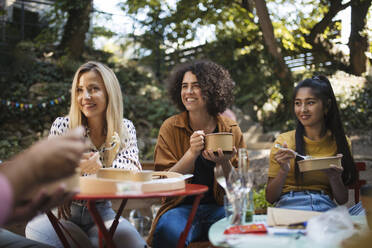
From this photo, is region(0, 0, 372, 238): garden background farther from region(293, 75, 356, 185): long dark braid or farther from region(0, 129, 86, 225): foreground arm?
region(0, 129, 86, 225): foreground arm

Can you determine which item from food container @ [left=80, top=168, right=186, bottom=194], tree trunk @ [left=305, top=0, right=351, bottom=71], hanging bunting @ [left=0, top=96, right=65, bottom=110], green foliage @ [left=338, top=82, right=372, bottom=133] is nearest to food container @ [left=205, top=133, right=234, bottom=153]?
food container @ [left=80, top=168, right=186, bottom=194]

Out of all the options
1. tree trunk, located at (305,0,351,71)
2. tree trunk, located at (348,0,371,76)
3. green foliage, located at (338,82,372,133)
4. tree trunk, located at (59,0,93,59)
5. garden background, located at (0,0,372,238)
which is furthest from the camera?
tree trunk, located at (59,0,93,59)

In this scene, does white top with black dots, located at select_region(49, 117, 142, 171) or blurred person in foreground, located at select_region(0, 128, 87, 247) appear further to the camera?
white top with black dots, located at select_region(49, 117, 142, 171)

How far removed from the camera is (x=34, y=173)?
3.09 ft

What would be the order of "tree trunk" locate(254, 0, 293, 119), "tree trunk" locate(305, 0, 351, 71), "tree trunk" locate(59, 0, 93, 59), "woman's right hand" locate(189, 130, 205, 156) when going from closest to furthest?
1. "woman's right hand" locate(189, 130, 205, 156)
2. "tree trunk" locate(305, 0, 351, 71)
3. "tree trunk" locate(254, 0, 293, 119)
4. "tree trunk" locate(59, 0, 93, 59)

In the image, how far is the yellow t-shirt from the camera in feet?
7.73

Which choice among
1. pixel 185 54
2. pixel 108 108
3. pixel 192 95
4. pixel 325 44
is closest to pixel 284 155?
pixel 192 95

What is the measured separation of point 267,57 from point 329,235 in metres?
4.26

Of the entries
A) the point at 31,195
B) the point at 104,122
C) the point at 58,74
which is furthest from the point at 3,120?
the point at 31,195

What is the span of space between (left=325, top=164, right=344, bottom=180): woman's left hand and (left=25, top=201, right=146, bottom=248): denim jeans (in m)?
1.14

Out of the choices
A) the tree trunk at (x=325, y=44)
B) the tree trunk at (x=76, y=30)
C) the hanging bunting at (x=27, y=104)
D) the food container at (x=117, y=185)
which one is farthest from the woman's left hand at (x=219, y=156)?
the tree trunk at (x=76, y=30)

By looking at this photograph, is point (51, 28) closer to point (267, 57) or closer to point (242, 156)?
point (267, 57)

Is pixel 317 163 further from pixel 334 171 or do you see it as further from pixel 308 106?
pixel 308 106

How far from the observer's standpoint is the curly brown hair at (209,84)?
2.72 m
